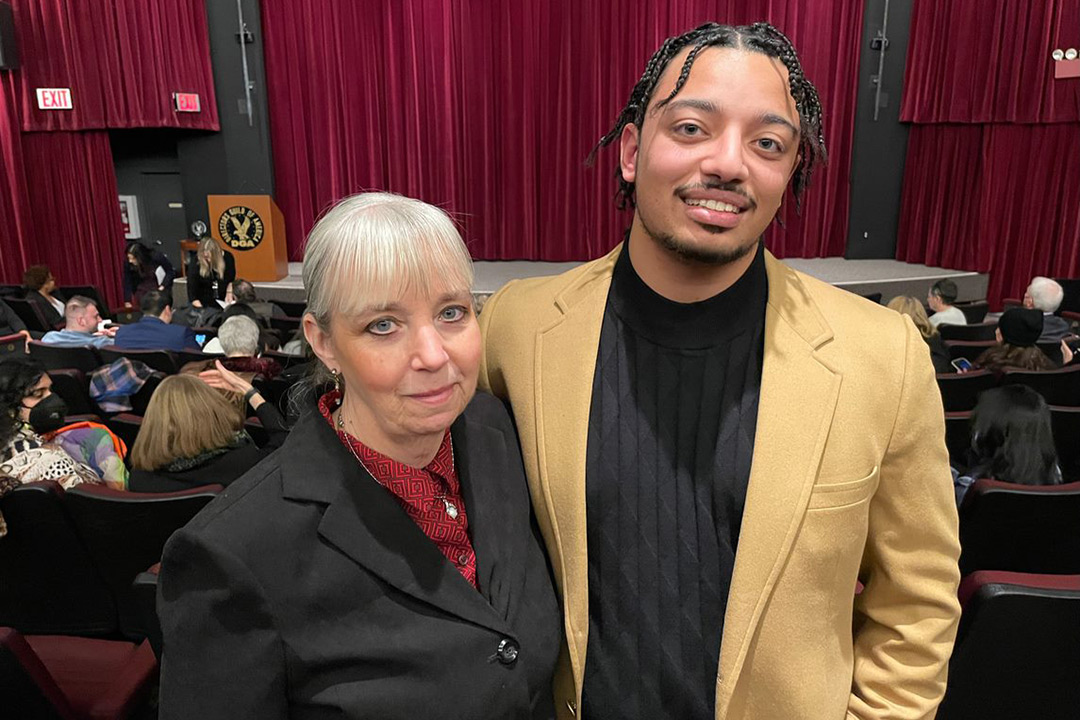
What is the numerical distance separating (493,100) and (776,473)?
386 inches

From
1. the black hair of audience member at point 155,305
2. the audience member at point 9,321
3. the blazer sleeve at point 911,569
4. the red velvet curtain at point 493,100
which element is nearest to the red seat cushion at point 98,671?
the blazer sleeve at point 911,569

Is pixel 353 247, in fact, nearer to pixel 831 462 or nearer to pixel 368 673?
pixel 368 673

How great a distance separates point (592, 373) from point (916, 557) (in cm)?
59

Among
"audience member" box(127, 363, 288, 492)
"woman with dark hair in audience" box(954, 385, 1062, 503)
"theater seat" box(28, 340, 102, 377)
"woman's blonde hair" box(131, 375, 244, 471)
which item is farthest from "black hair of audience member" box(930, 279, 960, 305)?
"theater seat" box(28, 340, 102, 377)

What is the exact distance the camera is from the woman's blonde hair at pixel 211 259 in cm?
689

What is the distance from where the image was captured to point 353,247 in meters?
0.99

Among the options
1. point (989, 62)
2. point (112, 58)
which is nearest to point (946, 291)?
point (989, 62)

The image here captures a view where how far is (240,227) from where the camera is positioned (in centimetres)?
880

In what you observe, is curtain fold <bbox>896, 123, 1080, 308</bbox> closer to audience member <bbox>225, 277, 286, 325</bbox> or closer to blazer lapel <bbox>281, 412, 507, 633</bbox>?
audience member <bbox>225, 277, 286, 325</bbox>

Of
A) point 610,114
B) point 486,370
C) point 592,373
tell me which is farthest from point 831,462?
point 610,114

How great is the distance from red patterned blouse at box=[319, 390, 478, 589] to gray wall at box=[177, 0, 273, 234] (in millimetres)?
9503

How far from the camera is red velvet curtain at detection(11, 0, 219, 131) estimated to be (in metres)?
8.71

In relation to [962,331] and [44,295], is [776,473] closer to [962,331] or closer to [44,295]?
[962,331]

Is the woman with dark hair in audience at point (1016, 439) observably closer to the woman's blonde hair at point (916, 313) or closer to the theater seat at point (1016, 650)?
the theater seat at point (1016, 650)
